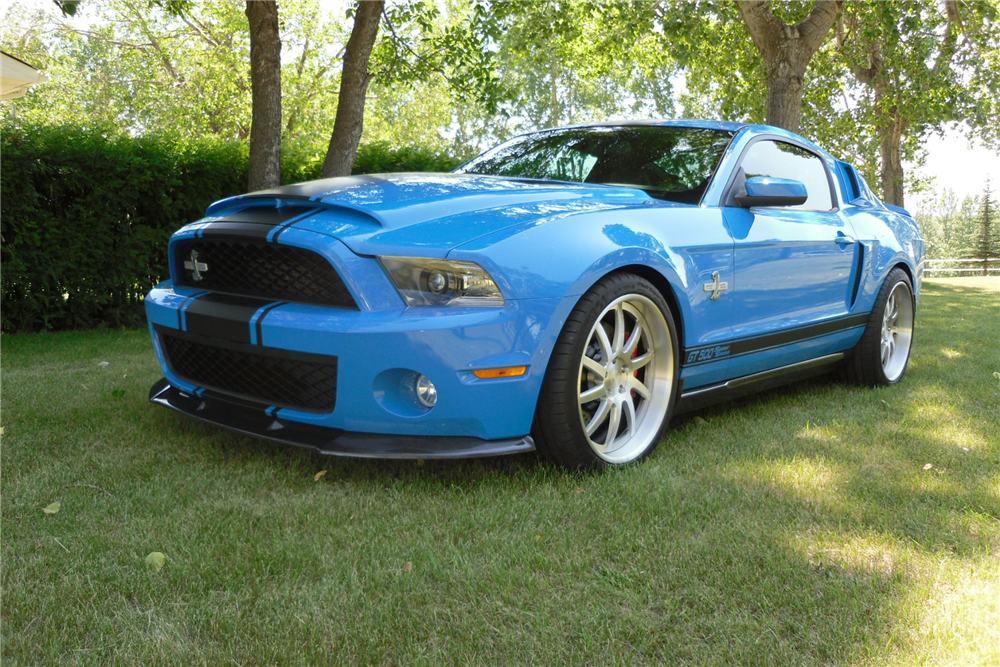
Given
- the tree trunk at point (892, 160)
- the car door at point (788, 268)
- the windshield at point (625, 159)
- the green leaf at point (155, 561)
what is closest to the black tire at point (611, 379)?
the car door at point (788, 268)

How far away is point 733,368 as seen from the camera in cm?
367

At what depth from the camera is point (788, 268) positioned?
388 centimetres

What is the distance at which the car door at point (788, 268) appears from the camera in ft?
12.0

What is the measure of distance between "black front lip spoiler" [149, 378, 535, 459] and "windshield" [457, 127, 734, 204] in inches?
58.5

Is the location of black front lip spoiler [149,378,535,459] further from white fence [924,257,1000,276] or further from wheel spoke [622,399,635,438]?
white fence [924,257,1000,276]

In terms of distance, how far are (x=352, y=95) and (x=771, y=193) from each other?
194 inches

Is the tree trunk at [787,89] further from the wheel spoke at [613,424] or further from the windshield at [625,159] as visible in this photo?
the wheel spoke at [613,424]

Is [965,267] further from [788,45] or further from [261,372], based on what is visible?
[261,372]

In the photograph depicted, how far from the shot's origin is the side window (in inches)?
159

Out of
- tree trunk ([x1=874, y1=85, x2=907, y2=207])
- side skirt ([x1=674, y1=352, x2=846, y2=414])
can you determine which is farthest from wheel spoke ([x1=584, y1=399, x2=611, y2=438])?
tree trunk ([x1=874, y1=85, x2=907, y2=207])

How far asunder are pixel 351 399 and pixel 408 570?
70 cm

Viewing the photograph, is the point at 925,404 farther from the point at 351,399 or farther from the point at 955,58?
the point at 955,58

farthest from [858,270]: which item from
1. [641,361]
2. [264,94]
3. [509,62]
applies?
[509,62]

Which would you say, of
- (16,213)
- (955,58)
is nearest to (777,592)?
(16,213)
